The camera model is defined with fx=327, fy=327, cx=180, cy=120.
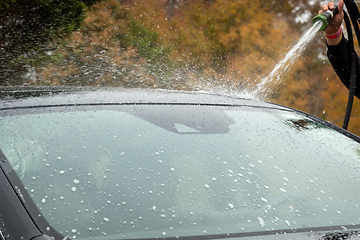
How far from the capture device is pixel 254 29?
8.83 m

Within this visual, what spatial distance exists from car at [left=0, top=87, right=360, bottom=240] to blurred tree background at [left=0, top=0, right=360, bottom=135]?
23.3 ft

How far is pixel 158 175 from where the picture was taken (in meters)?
1.15

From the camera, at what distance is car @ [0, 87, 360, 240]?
1.00m

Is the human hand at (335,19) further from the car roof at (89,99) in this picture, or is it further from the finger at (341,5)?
the car roof at (89,99)

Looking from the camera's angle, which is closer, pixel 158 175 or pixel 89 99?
pixel 158 175

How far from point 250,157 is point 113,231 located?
0.65m

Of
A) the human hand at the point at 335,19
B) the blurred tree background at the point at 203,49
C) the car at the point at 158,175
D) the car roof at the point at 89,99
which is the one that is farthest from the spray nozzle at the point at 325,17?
the blurred tree background at the point at 203,49

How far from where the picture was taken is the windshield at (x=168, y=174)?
1021 millimetres

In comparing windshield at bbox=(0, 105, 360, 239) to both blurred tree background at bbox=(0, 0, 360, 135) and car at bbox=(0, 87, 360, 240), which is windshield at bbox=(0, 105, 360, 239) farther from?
blurred tree background at bbox=(0, 0, 360, 135)

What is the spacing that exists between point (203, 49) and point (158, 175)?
8.65 metres

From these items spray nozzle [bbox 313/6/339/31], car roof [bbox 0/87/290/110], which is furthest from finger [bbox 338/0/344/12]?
car roof [bbox 0/87/290/110]

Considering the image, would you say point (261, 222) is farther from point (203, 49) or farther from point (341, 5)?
point (203, 49)

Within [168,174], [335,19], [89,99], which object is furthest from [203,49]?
[168,174]

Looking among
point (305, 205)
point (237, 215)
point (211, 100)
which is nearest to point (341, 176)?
point (305, 205)
